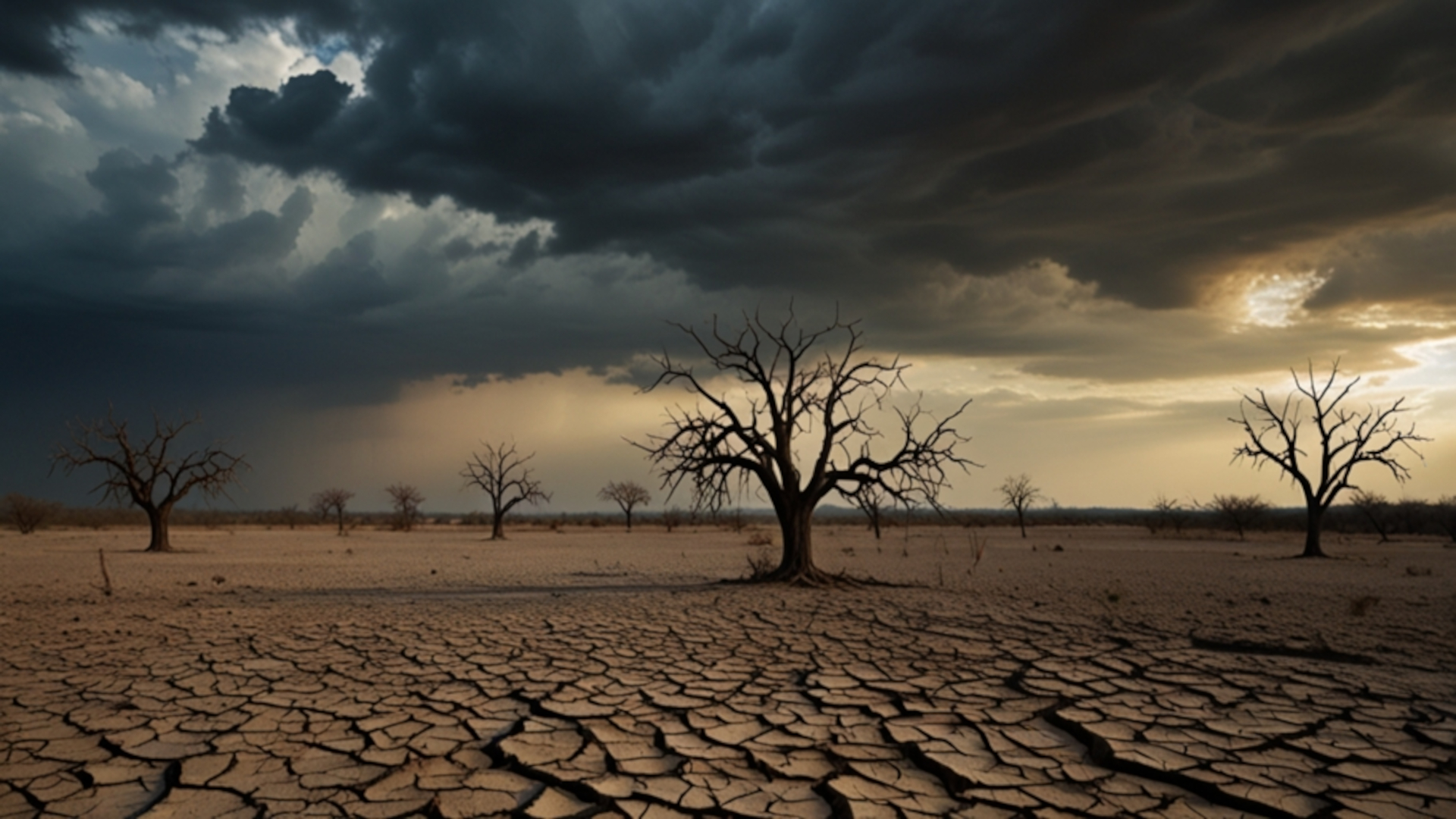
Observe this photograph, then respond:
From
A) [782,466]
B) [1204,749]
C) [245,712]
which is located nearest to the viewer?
[1204,749]

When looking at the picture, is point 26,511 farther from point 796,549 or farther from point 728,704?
point 728,704

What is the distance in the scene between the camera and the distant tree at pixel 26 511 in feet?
128

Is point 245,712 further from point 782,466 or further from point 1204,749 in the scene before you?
point 782,466

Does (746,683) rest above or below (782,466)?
below

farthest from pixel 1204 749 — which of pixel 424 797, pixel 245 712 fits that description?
pixel 245 712

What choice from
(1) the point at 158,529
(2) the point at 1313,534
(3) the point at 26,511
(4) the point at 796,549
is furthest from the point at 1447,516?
(3) the point at 26,511

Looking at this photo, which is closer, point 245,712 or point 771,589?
point 245,712

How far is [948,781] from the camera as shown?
3.95 m

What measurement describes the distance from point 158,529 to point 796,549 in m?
22.0

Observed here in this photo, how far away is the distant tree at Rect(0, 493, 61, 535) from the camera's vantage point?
128 feet

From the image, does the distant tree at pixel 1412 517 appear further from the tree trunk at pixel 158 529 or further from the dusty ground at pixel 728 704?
the tree trunk at pixel 158 529

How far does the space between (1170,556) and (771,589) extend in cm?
1700

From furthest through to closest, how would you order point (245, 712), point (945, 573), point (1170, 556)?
point (1170, 556)
point (945, 573)
point (245, 712)

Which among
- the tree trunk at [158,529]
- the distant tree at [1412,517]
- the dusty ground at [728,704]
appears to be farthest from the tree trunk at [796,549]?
the distant tree at [1412,517]
